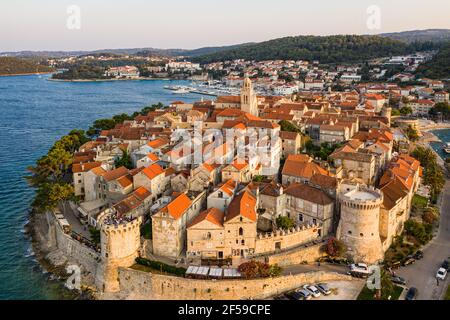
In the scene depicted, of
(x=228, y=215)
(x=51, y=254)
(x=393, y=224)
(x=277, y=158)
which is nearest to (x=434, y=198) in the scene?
(x=393, y=224)

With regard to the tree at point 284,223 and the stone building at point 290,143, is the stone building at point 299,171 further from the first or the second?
the stone building at point 290,143

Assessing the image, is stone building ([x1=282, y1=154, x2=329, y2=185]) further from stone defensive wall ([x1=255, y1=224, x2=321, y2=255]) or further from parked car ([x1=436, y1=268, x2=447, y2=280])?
parked car ([x1=436, y1=268, x2=447, y2=280])

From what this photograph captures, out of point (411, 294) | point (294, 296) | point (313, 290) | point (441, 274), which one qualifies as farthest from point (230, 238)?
point (441, 274)

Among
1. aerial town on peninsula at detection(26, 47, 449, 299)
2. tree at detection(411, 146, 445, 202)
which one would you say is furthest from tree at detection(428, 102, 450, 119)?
tree at detection(411, 146, 445, 202)

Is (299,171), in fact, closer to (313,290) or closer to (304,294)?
(313,290)

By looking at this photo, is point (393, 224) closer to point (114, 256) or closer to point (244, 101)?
point (114, 256)
